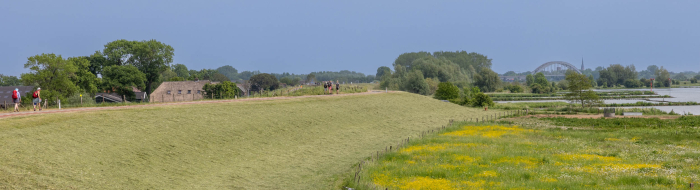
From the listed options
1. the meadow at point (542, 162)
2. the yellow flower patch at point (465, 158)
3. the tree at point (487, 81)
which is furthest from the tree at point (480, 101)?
the tree at point (487, 81)

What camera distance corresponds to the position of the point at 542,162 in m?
26.1

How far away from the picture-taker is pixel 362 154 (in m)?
32.0

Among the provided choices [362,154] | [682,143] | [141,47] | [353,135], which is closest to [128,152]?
[362,154]

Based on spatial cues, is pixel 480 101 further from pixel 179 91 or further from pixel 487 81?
pixel 487 81

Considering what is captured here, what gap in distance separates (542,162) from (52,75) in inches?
2787

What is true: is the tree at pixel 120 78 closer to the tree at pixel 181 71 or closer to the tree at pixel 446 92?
the tree at pixel 446 92

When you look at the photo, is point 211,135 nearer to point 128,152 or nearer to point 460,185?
point 128,152

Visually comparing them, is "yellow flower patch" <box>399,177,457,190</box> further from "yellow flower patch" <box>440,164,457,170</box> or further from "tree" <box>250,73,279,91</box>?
"tree" <box>250,73,279,91</box>

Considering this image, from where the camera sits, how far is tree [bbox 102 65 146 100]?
88.6 m

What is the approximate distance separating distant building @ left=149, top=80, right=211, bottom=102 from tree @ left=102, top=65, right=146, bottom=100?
4.59 m

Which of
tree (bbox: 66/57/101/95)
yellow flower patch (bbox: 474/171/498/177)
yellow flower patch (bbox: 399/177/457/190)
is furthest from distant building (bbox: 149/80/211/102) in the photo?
yellow flower patch (bbox: 474/171/498/177)

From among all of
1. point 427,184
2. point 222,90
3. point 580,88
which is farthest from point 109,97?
point 580,88

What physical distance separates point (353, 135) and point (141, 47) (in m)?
72.1

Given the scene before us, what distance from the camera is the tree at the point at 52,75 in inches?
2648
